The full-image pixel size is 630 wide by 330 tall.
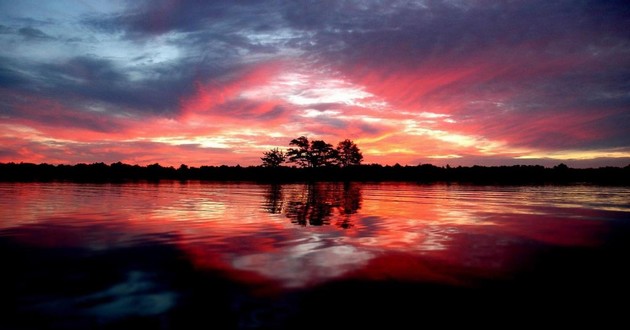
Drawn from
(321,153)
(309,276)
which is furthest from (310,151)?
(309,276)

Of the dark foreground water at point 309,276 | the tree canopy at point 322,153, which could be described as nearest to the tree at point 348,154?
the tree canopy at point 322,153

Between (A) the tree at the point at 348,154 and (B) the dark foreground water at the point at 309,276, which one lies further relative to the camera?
(A) the tree at the point at 348,154

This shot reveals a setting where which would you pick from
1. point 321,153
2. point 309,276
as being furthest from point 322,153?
point 309,276

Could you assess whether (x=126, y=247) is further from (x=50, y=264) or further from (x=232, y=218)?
(x=232, y=218)

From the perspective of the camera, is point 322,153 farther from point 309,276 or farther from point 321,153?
point 309,276

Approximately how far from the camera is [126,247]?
29.0ft

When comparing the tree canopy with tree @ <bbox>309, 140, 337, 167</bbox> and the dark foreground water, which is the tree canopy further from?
the dark foreground water

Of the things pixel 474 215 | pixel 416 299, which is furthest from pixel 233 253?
pixel 474 215

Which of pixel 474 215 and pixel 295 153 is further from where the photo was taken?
pixel 295 153

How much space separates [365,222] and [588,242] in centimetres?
707

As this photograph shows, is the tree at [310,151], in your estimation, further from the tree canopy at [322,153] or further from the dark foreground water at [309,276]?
the dark foreground water at [309,276]

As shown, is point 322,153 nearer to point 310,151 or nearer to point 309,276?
point 310,151

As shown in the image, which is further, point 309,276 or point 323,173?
point 323,173

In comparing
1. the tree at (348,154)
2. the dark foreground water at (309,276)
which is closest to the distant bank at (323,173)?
the tree at (348,154)
